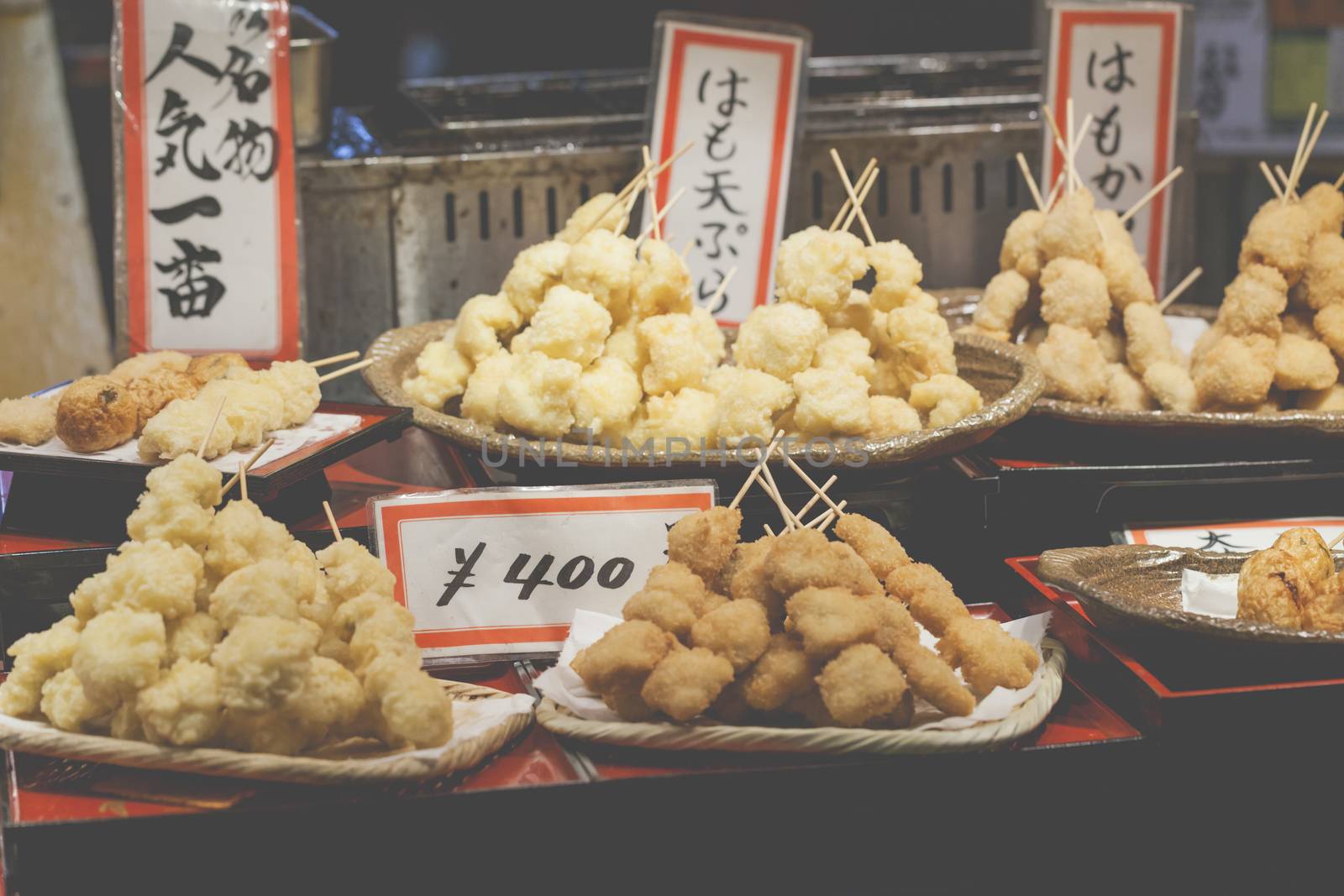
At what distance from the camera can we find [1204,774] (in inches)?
85.4

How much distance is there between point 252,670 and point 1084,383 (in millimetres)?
2279

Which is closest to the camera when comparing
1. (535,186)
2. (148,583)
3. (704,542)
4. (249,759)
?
(249,759)

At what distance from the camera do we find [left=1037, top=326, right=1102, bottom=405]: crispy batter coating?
3.25 meters

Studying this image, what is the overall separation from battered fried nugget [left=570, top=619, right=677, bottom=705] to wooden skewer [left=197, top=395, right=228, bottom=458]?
834 mm

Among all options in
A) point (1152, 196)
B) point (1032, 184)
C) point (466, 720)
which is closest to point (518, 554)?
point (466, 720)

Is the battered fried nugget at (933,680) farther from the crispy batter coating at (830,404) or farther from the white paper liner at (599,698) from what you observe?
the crispy batter coating at (830,404)

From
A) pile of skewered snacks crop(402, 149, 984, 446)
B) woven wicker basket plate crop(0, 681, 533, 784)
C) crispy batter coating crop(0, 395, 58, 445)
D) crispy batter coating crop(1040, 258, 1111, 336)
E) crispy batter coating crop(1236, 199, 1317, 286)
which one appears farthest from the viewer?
crispy batter coating crop(1040, 258, 1111, 336)

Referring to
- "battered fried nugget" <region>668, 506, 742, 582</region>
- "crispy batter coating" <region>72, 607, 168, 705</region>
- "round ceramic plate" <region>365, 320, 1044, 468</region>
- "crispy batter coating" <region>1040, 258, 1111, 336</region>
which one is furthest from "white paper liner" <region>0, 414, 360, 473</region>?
"crispy batter coating" <region>1040, 258, 1111, 336</region>

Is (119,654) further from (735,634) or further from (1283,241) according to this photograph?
(1283,241)

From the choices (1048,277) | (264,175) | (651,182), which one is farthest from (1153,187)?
(264,175)

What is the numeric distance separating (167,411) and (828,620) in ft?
4.78

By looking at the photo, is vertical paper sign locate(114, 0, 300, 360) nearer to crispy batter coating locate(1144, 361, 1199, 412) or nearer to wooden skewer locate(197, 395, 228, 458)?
wooden skewer locate(197, 395, 228, 458)

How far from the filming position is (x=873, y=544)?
238 cm

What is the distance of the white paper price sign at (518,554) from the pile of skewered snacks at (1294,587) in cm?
107
